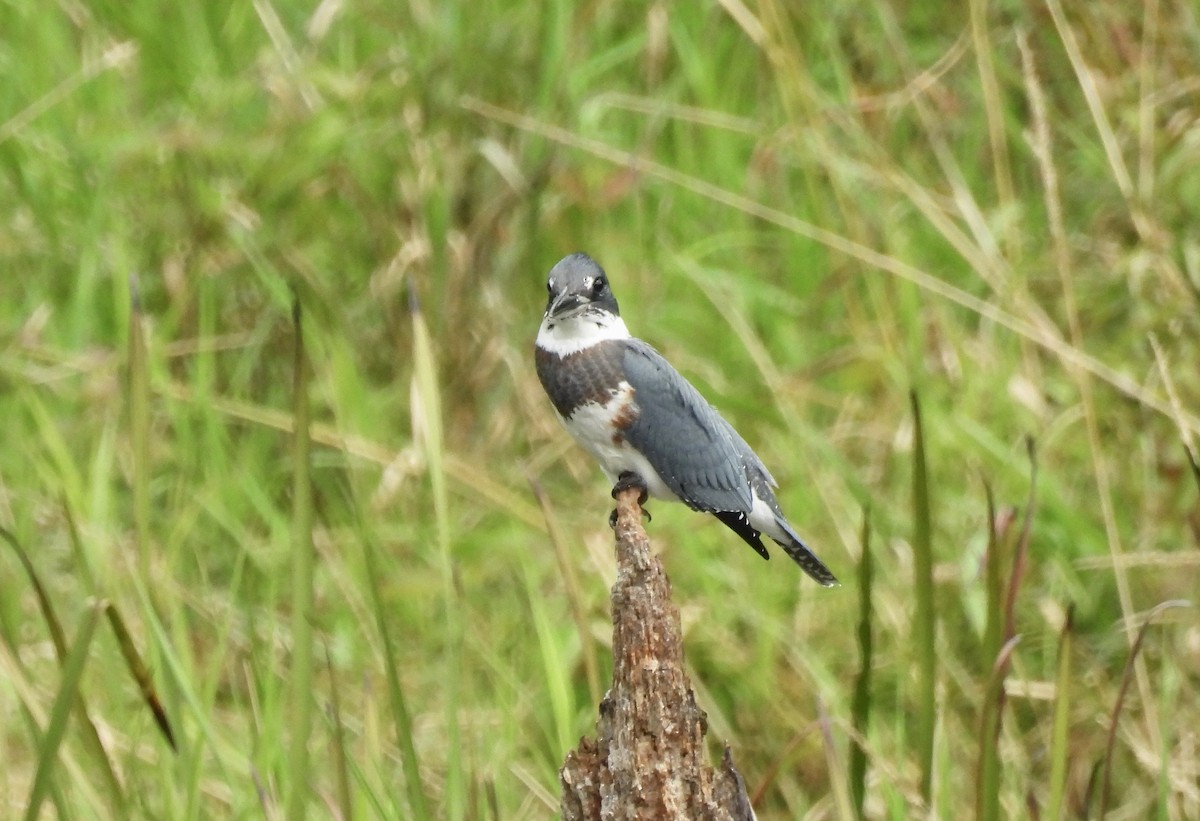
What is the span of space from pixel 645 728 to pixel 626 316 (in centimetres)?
232

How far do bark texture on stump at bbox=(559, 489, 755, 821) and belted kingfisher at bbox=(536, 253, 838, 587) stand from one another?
54 centimetres

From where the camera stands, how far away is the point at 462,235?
4320 millimetres

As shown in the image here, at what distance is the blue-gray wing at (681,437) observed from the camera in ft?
7.61

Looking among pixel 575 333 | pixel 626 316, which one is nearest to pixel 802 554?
pixel 575 333

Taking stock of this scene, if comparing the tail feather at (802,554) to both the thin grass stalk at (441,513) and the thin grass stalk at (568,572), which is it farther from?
the thin grass stalk at (441,513)

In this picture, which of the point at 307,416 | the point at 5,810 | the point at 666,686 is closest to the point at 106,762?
the point at 307,416

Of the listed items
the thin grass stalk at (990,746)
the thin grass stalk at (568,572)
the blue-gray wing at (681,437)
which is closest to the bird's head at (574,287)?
the blue-gray wing at (681,437)

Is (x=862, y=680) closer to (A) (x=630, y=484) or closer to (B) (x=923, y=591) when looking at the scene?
(B) (x=923, y=591)

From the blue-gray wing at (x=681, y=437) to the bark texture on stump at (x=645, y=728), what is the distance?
1.84 ft

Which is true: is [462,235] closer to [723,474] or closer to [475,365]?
[475,365]

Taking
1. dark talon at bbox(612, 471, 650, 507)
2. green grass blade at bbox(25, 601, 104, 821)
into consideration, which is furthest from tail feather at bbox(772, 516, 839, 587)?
green grass blade at bbox(25, 601, 104, 821)

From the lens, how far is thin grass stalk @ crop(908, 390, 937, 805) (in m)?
1.58

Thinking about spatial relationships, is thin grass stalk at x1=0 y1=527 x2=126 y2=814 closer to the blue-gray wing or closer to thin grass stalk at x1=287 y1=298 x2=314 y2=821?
thin grass stalk at x1=287 y1=298 x2=314 y2=821

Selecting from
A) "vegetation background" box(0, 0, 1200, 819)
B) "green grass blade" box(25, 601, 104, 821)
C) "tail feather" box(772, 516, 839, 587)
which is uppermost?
"vegetation background" box(0, 0, 1200, 819)
